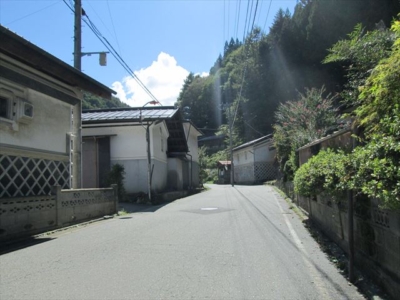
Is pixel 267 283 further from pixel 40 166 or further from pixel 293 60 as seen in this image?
pixel 293 60

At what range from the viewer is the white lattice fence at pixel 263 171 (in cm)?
4497

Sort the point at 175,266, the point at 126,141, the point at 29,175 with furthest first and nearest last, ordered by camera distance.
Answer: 1. the point at 126,141
2. the point at 29,175
3. the point at 175,266

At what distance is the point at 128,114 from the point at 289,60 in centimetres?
3413

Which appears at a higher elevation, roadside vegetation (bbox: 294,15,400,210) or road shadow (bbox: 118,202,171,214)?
roadside vegetation (bbox: 294,15,400,210)

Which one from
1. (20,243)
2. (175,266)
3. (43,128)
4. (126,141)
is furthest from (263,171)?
(175,266)

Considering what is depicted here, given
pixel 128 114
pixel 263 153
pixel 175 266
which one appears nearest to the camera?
pixel 175 266

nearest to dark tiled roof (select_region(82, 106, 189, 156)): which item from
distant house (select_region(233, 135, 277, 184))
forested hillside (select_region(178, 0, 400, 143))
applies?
forested hillside (select_region(178, 0, 400, 143))

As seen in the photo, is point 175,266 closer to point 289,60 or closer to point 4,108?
point 4,108

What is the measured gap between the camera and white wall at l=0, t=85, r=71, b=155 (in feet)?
32.3

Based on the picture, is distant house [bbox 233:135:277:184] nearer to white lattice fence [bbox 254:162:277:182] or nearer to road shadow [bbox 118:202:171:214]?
white lattice fence [bbox 254:162:277:182]

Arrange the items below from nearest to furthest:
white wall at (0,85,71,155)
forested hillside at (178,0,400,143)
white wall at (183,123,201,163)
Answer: white wall at (0,85,71,155), white wall at (183,123,201,163), forested hillside at (178,0,400,143)

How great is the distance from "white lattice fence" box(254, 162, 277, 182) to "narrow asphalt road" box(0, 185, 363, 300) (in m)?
35.3

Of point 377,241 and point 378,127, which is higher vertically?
point 378,127

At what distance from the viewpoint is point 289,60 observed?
1976 inches
